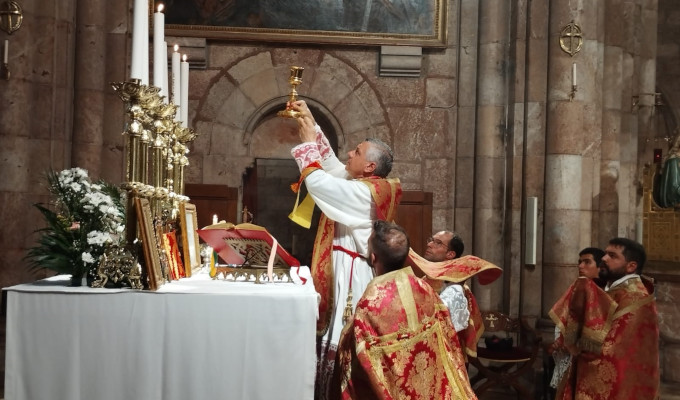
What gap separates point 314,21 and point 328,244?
474 centimetres

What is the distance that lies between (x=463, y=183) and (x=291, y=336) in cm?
589

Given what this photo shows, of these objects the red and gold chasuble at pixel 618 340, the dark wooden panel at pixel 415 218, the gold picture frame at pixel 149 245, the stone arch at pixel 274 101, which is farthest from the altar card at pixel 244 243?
the stone arch at pixel 274 101

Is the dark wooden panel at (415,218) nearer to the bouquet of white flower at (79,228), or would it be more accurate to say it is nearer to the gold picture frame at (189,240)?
the gold picture frame at (189,240)

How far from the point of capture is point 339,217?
4.39 meters

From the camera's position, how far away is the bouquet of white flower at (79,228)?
3332 mm

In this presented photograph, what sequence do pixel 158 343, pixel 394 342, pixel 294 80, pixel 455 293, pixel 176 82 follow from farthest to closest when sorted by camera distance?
pixel 455 293 < pixel 176 82 < pixel 294 80 < pixel 394 342 < pixel 158 343

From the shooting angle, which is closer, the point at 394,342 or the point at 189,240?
the point at 394,342

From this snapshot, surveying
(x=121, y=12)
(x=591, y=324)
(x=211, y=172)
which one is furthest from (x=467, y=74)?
(x=591, y=324)

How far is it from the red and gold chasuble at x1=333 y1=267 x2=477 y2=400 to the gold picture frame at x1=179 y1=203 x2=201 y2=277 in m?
0.84

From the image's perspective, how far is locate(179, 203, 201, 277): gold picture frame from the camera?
4.00 m

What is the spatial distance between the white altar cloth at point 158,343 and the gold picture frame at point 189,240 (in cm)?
71

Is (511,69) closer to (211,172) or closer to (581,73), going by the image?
(581,73)

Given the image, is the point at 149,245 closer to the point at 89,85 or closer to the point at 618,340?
the point at 618,340

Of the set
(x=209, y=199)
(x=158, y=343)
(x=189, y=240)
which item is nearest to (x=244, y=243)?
(x=189, y=240)
